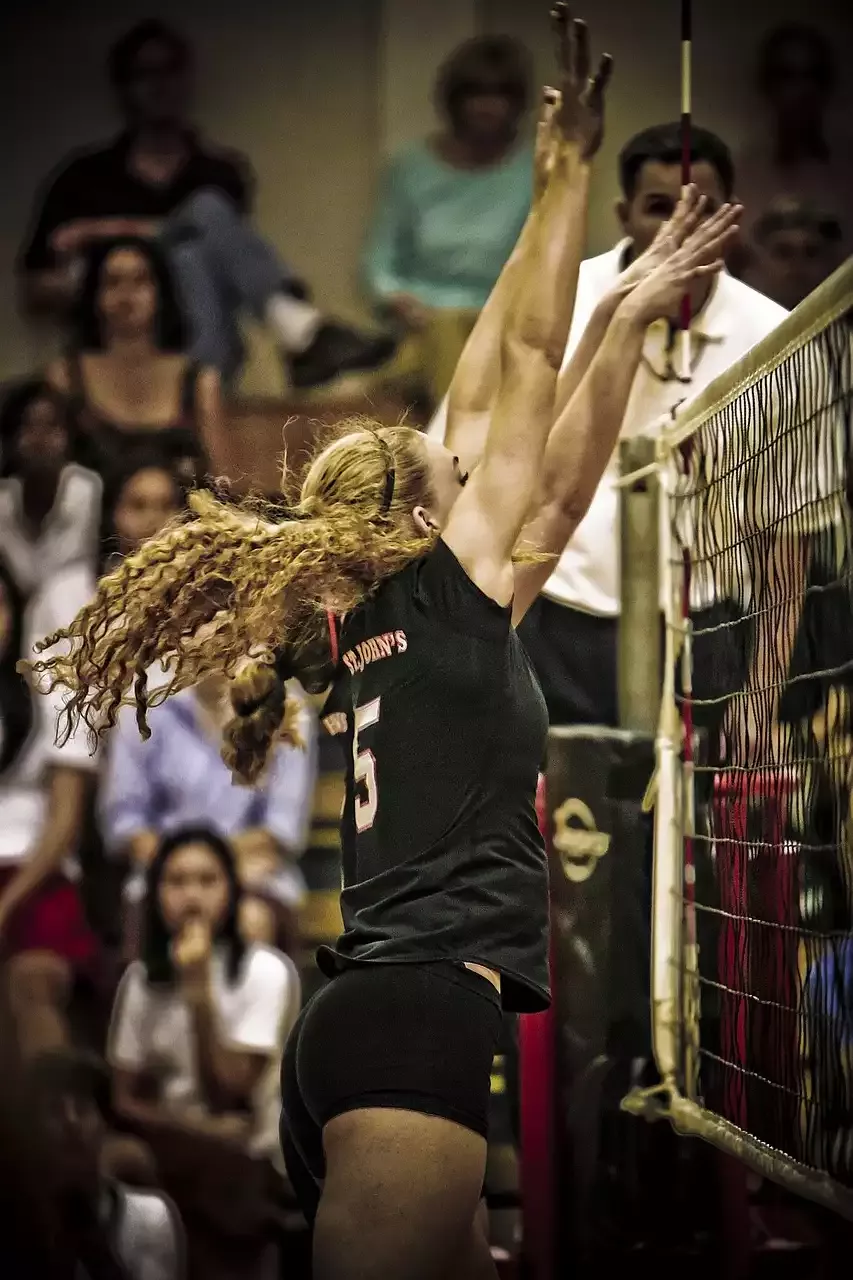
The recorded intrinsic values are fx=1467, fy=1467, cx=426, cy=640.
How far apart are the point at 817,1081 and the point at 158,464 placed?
2.36 m

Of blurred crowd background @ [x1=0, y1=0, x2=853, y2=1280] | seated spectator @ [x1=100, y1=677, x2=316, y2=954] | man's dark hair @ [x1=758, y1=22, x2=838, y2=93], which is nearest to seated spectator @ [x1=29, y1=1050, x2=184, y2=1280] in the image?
blurred crowd background @ [x1=0, y1=0, x2=853, y2=1280]

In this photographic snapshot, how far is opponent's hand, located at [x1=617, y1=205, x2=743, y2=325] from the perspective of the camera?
8.07 ft

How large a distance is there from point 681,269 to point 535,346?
66cm

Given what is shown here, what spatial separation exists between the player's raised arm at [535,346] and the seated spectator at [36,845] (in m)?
1.95

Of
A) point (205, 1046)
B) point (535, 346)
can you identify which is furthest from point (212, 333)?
point (535, 346)

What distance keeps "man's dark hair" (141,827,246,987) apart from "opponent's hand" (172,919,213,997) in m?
0.02

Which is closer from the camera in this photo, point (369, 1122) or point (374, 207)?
point (369, 1122)

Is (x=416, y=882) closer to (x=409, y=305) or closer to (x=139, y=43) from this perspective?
(x=409, y=305)

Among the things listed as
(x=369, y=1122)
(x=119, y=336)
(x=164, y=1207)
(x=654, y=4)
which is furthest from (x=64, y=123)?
(x=369, y=1122)

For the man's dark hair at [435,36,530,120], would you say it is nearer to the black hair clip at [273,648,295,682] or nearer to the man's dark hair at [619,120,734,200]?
the man's dark hair at [619,120,734,200]

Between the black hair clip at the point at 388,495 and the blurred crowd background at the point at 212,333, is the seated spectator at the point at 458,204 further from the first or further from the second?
the black hair clip at the point at 388,495

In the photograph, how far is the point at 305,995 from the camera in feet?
11.6

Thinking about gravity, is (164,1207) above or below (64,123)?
below

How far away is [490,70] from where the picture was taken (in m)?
3.71
